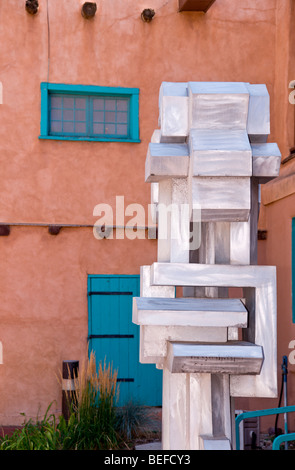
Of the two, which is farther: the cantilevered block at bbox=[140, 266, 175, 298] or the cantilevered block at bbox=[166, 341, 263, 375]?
the cantilevered block at bbox=[140, 266, 175, 298]

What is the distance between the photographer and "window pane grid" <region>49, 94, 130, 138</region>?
8.38m

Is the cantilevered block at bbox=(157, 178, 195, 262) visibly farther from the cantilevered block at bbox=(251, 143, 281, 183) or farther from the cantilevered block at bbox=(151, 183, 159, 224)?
the cantilevered block at bbox=(151, 183, 159, 224)

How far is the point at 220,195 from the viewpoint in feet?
5.57

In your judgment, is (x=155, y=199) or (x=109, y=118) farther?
(x=109, y=118)

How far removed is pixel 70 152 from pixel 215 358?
22.7ft

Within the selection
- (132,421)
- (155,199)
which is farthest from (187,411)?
(132,421)

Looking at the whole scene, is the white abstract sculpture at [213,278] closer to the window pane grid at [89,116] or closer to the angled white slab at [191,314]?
the angled white slab at [191,314]

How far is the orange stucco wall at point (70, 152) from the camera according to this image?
8.06m

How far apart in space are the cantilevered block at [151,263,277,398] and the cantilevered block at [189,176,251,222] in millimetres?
180

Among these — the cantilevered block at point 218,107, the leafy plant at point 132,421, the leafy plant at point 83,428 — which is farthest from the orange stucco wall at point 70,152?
the cantilevered block at point 218,107

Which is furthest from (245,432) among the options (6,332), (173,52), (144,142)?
(173,52)

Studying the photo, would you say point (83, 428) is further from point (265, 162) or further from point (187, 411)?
point (265, 162)

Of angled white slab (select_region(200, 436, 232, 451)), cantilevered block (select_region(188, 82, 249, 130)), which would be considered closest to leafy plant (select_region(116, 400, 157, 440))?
angled white slab (select_region(200, 436, 232, 451))
